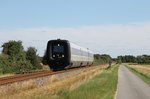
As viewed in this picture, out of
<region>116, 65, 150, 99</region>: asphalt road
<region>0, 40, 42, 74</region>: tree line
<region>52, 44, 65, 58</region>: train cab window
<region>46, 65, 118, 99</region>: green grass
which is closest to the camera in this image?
<region>46, 65, 118, 99</region>: green grass

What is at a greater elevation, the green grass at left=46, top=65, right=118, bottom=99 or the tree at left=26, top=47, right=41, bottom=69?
the tree at left=26, top=47, right=41, bottom=69

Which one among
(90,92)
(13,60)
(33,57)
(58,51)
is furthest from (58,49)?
(33,57)

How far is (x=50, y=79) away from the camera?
33.2 m

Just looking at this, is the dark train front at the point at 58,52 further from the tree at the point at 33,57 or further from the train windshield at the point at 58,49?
the tree at the point at 33,57

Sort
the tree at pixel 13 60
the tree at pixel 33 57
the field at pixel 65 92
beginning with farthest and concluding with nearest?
the tree at pixel 33 57 < the tree at pixel 13 60 < the field at pixel 65 92

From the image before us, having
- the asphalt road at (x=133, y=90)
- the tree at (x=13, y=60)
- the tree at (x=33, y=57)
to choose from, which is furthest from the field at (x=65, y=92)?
the tree at (x=33, y=57)

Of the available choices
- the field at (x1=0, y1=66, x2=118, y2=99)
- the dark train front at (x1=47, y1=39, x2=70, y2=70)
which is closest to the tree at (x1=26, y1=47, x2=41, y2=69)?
the dark train front at (x1=47, y1=39, x2=70, y2=70)

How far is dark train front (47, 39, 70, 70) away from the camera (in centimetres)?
4556

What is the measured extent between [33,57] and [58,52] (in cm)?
2598

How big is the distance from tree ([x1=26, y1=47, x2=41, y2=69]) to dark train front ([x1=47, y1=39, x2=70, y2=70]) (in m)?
21.7

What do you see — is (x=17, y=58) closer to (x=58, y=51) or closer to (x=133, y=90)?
(x=58, y=51)

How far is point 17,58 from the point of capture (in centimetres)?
6069

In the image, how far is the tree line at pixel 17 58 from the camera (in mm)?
51344

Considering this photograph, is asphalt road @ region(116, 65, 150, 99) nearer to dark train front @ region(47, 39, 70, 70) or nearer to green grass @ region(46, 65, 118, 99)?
green grass @ region(46, 65, 118, 99)
